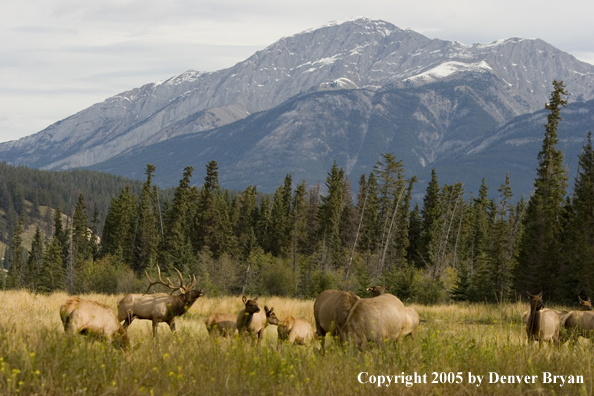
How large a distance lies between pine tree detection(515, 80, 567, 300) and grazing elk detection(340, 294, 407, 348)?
34.4m

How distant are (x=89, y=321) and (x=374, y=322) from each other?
492 centimetres

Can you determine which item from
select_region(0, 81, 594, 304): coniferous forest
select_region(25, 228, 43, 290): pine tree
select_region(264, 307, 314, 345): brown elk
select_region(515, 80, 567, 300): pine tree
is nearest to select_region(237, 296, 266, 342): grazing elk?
select_region(264, 307, 314, 345): brown elk

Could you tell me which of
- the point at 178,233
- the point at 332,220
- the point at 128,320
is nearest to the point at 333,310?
the point at 128,320

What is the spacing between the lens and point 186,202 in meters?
91.3

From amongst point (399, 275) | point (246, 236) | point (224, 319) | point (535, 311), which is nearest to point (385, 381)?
point (535, 311)

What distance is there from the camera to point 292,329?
1541cm

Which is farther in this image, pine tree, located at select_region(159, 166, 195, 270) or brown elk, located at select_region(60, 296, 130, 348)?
pine tree, located at select_region(159, 166, 195, 270)

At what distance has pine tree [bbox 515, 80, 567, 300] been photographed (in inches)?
1642

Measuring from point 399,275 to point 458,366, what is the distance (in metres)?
31.7

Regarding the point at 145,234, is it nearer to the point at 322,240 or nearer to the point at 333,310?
the point at 322,240

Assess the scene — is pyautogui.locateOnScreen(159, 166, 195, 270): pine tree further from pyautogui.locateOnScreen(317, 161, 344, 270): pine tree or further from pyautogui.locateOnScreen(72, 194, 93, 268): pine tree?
pyautogui.locateOnScreen(72, 194, 93, 268): pine tree

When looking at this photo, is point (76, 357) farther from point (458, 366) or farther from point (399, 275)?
point (399, 275)

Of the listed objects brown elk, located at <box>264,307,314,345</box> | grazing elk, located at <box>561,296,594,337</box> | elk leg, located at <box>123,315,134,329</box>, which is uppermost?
grazing elk, located at <box>561,296,594,337</box>

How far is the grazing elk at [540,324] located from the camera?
494 inches
